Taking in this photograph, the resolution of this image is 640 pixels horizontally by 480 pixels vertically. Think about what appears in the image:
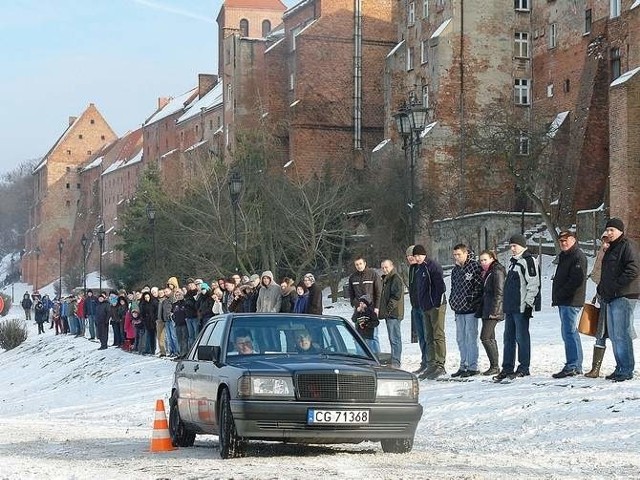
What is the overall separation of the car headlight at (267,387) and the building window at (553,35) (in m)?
52.7

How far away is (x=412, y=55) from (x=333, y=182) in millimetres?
12348

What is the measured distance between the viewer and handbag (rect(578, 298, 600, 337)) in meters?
15.3

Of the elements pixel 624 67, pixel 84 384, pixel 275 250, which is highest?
pixel 624 67

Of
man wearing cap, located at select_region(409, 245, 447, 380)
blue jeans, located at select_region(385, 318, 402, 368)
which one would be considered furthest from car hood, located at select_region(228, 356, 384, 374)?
blue jeans, located at select_region(385, 318, 402, 368)

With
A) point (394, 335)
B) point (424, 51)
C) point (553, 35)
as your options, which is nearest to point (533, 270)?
point (394, 335)

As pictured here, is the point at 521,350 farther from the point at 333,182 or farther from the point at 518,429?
the point at 333,182

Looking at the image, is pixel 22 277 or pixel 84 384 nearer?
pixel 84 384

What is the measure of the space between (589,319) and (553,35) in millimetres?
48393

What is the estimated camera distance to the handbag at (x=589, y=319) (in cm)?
1532


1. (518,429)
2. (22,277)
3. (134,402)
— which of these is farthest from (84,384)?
(22,277)

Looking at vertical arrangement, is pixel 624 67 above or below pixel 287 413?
above

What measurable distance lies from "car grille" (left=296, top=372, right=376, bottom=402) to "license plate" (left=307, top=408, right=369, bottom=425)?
0.11m

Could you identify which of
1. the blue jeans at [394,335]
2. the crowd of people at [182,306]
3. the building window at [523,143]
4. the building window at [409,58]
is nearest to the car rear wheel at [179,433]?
the crowd of people at [182,306]

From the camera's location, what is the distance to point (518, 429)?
13.3 meters
